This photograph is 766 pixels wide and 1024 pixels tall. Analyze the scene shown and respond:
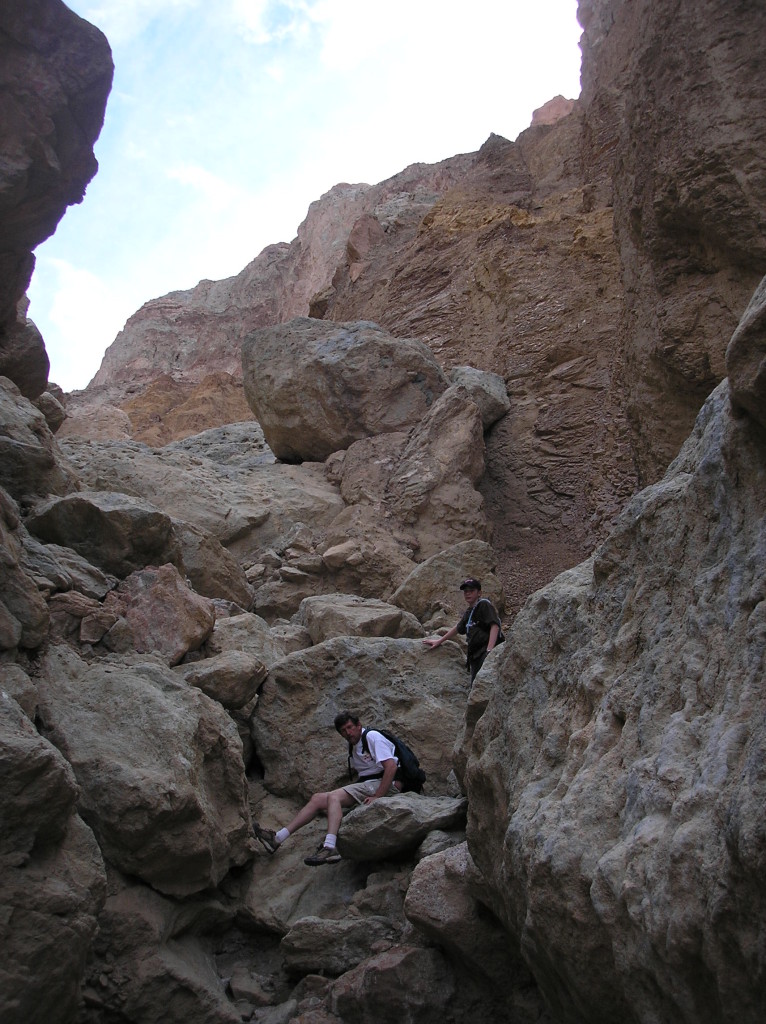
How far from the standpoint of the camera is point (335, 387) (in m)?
14.5

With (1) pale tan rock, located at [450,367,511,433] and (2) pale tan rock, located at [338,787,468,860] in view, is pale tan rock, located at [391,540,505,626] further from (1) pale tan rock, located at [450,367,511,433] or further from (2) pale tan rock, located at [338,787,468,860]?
(2) pale tan rock, located at [338,787,468,860]

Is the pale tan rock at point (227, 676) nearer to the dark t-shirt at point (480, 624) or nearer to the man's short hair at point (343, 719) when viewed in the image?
the man's short hair at point (343, 719)

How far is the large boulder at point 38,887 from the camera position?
4.46 metres

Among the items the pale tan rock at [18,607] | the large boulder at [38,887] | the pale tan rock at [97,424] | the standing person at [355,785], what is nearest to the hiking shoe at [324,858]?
the standing person at [355,785]

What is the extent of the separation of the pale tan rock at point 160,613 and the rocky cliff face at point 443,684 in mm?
27

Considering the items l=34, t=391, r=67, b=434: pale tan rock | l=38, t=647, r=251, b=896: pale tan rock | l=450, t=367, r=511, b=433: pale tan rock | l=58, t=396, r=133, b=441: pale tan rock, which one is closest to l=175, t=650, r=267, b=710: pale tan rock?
l=38, t=647, r=251, b=896: pale tan rock

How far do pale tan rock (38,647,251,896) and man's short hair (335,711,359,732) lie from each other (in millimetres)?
745

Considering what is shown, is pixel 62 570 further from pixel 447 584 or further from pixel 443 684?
pixel 447 584

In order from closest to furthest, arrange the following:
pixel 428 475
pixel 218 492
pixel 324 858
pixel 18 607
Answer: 1. pixel 18 607
2. pixel 324 858
3. pixel 428 475
4. pixel 218 492

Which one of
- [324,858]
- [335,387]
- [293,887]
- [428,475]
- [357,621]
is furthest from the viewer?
[335,387]

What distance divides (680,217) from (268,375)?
30.4 feet

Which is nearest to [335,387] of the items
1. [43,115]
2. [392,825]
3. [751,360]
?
[43,115]

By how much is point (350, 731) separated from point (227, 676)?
107 cm

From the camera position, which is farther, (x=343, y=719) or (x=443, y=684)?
(x=443, y=684)
